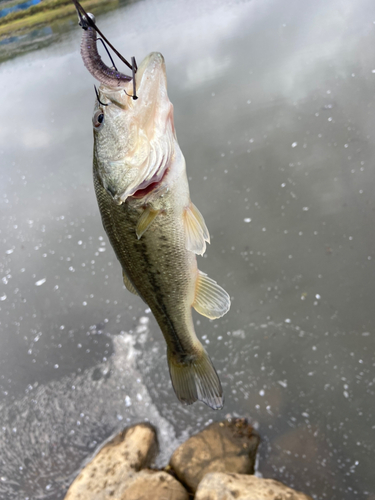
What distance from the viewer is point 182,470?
214 centimetres

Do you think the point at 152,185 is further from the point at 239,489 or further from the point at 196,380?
the point at 239,489

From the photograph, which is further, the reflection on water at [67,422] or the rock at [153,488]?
the reflection on water at [67,422]

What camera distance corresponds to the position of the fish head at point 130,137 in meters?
1.13

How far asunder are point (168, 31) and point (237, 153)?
348 centimetres

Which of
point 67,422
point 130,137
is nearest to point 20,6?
point 67,422

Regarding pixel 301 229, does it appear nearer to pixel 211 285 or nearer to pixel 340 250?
pixel 340 250

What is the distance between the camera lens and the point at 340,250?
273cm

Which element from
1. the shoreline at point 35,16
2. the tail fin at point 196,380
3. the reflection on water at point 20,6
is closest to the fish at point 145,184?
the tail fin at point 196,380

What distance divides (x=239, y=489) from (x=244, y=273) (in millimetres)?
1535

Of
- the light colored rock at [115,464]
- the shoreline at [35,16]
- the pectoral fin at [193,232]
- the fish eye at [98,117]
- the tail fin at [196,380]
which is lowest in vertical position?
the light colored rock at [115,464]

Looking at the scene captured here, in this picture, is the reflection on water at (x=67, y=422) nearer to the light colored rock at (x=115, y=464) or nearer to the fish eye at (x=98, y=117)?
the light colored rock at (x=115, y=464)

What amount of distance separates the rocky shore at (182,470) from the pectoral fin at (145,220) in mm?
1537

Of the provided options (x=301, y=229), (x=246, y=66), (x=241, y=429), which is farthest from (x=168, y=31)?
(x=241, y=429)

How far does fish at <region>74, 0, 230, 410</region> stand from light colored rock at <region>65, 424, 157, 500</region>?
1.36m
